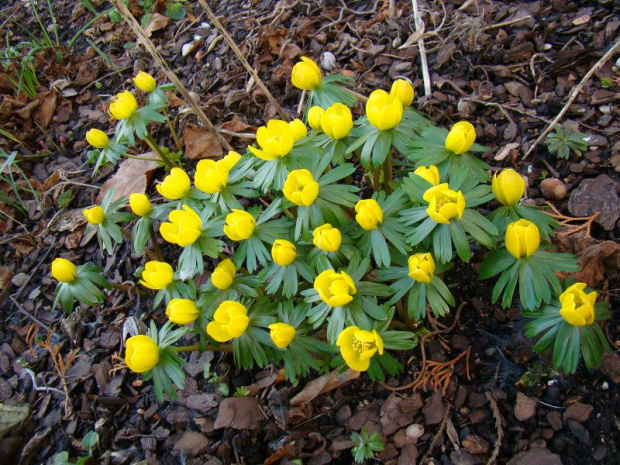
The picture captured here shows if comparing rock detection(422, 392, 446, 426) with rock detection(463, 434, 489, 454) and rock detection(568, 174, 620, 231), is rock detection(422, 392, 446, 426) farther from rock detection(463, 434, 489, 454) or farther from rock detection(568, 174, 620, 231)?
rock detection(568, 174, 620, 231)

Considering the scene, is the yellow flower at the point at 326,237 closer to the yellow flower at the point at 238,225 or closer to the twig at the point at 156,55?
the yellow flower at the point at 238,225

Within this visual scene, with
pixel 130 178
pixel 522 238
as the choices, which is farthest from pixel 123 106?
pixel 522 238

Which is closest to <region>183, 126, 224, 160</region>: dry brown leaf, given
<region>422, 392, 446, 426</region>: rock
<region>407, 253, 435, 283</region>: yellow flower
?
<region>407, 253, 435, 283</region>: yellow flower

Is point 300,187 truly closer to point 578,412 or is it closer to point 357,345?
point 357,345

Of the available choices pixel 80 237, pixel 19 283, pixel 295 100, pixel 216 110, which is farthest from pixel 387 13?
pixel 19 283

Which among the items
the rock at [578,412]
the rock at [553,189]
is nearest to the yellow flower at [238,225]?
the rock at [578,412]

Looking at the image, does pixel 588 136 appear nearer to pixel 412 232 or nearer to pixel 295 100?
pixel 412 232

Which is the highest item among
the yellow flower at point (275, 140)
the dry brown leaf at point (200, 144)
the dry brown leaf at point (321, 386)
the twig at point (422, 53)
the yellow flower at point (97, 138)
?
the yellow flower at point (97, 138)
